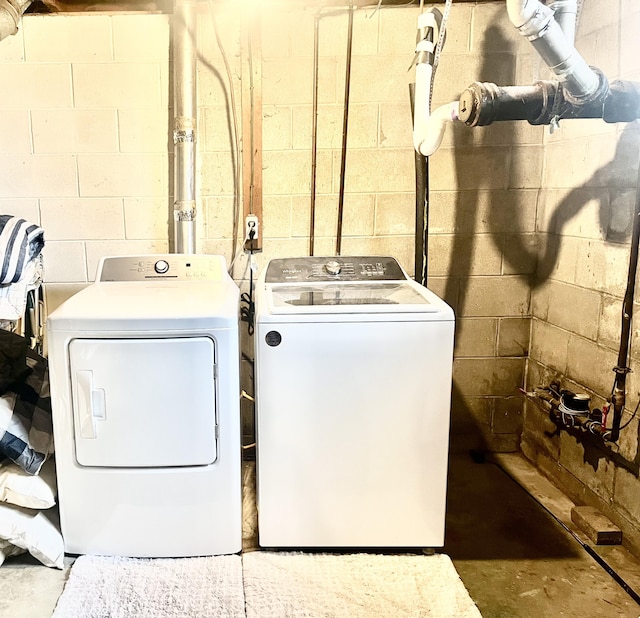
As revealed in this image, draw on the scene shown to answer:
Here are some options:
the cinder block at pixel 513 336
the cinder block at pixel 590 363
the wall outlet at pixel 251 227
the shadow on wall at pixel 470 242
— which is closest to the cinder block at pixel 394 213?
→ the shadow on wall at pixel 470 242

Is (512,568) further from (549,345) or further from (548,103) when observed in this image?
(548,103)

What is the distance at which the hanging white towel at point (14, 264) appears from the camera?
2061mm

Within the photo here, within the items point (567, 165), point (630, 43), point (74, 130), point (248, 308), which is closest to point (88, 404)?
point (248, 308)

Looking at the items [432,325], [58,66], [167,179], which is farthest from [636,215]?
[58,66]

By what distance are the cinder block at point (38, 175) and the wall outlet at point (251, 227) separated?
0.78m

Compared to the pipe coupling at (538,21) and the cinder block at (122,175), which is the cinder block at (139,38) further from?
the pipe coupling at (538,21)

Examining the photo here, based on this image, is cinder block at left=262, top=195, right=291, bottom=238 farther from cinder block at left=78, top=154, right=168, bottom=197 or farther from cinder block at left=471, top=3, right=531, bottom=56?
cinder block at left=471, top=3, right=531, bottom=56

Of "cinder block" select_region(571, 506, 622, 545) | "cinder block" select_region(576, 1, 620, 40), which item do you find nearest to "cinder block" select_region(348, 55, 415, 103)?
"cinder block" select_region(576, 1, 620, 40)

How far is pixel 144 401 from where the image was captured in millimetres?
1863

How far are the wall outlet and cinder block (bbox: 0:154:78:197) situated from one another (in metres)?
0.78

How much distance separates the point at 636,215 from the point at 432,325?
82 cm

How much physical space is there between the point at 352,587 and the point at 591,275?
149 cm

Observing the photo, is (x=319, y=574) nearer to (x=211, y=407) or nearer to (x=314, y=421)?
(x=314, y=421)

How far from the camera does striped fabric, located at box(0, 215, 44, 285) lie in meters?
2.05
